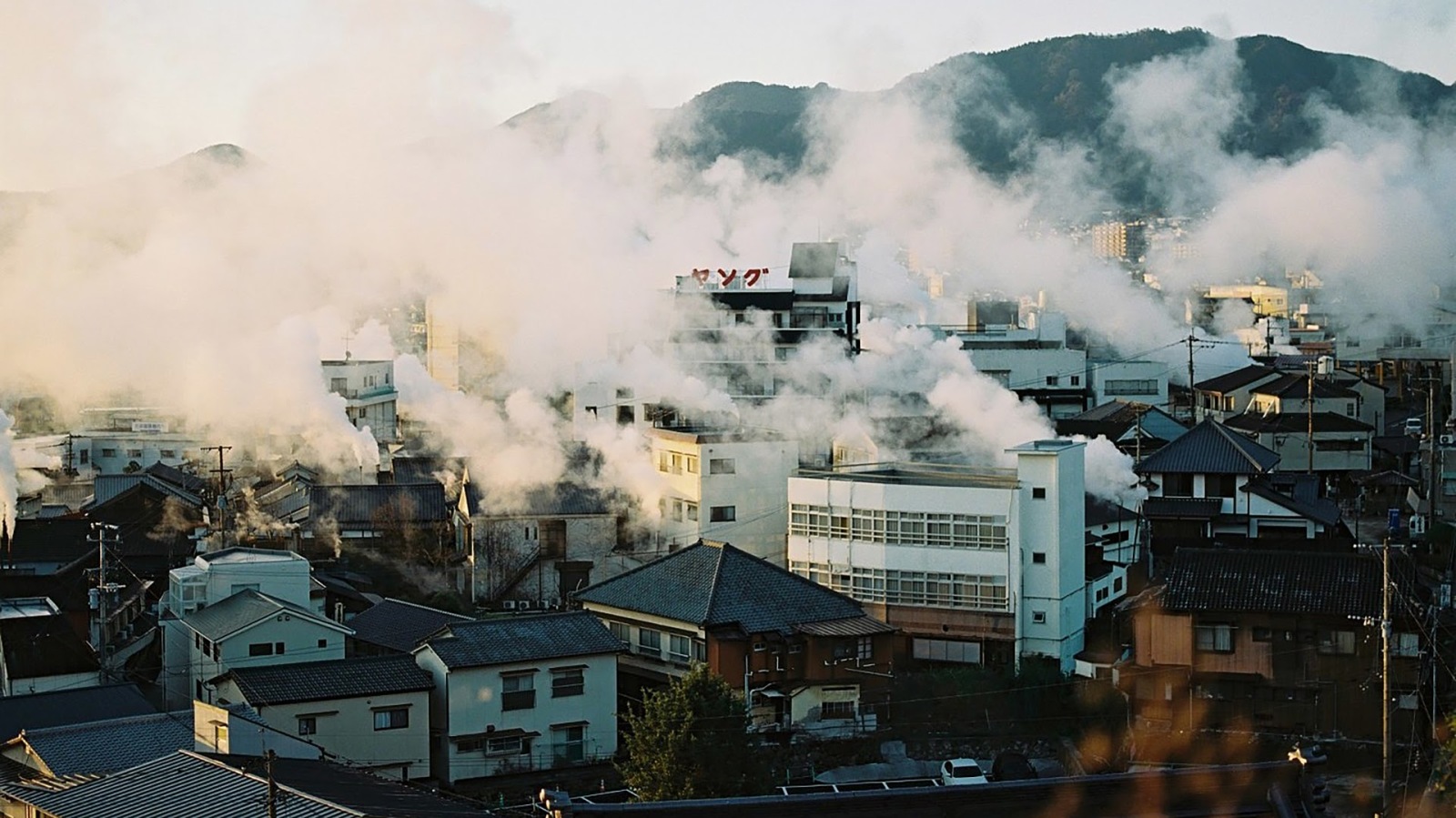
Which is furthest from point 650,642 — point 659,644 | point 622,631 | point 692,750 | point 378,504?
point 378,504

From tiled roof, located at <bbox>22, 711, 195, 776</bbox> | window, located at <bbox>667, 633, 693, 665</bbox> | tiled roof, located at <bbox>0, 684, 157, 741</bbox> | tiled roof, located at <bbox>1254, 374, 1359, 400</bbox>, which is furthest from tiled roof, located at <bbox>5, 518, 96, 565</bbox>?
tiled roof, located at <bbox>1254, 374, 1359, 400</bbox>

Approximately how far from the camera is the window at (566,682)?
1775 cm

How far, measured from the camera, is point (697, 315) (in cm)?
3572

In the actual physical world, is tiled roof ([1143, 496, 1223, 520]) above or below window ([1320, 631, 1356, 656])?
above

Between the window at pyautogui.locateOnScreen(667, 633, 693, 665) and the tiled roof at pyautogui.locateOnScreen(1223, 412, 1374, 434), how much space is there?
54.8 ft

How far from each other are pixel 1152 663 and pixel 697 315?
1919 cm

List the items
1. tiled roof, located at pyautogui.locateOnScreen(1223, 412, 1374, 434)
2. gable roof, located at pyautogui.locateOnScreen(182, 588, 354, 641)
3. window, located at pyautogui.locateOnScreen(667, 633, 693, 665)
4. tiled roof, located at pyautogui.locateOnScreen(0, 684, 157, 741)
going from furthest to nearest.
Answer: tiled roof, located at pyautogui.locateOnScreen(1223, 412, 1374, 434), window, located at pyautogui.locateOnScreen(667, 633, 693, 665), gable roof, located at pyautogui.locateOnScreen(182, 588, 354, 641), tiled roof, located at pyautogui.locateOnScreen(0, 684, 157, 741)

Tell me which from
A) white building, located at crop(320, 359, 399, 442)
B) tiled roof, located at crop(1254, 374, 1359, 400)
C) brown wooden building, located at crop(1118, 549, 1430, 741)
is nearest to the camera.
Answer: brown wooden building, located at crop(1118, 549, 1430, 741)

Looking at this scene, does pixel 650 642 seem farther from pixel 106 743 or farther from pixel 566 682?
pixel 106 743

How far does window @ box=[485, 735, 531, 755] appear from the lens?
17391 millimetres

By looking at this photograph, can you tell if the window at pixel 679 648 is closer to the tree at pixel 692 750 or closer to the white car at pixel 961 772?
the tree at pixel 692 750

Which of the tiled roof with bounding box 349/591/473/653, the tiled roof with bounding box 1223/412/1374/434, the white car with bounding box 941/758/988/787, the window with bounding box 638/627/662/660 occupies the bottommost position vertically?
the white car with bounding box 941/758/988/787

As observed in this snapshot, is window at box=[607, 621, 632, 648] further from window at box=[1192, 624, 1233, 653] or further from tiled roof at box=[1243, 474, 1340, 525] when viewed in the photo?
tiled roof at box=[1243, 474, 1340, 525]

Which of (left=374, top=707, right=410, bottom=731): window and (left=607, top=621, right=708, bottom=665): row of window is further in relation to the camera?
(left=607, top=621, right=708, bottom=665): row of window
